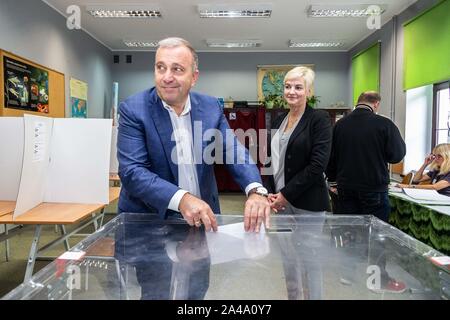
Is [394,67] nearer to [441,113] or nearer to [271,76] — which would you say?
[441,113]

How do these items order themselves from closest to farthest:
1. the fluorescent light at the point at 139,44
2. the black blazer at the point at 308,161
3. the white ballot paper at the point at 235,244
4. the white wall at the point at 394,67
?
the white ballot paper at the point at 235,244
the black blazer at the point at 308,161
the white wall at the point at 394,67
the fluorescent light at the point at 139,44

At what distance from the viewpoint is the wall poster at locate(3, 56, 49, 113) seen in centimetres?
436

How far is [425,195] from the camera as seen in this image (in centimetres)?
294

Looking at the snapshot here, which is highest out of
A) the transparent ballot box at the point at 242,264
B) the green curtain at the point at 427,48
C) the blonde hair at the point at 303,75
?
the green curtain at the point at 427,48

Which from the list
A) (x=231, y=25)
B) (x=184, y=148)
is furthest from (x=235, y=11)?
(x=184, y=148)

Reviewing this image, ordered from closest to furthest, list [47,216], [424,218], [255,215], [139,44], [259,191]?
[255,215]
[259,191]
[47,216]
[424,218]
[139,44]

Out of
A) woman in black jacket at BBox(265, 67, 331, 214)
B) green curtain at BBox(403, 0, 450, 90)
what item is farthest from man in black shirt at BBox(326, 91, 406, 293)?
green curtain at BBox(403, 0, 450, 90)

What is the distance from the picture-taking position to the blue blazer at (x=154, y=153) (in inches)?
46.1

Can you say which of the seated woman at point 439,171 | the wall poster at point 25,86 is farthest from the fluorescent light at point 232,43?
the seated woman at point 439,171

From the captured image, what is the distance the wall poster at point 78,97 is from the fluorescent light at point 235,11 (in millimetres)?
2421

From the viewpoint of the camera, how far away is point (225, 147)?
1.41 m

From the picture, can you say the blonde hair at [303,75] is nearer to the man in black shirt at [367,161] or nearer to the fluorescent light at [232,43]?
the man in black shirt at [367,161]

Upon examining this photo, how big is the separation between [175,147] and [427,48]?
4.59 m
